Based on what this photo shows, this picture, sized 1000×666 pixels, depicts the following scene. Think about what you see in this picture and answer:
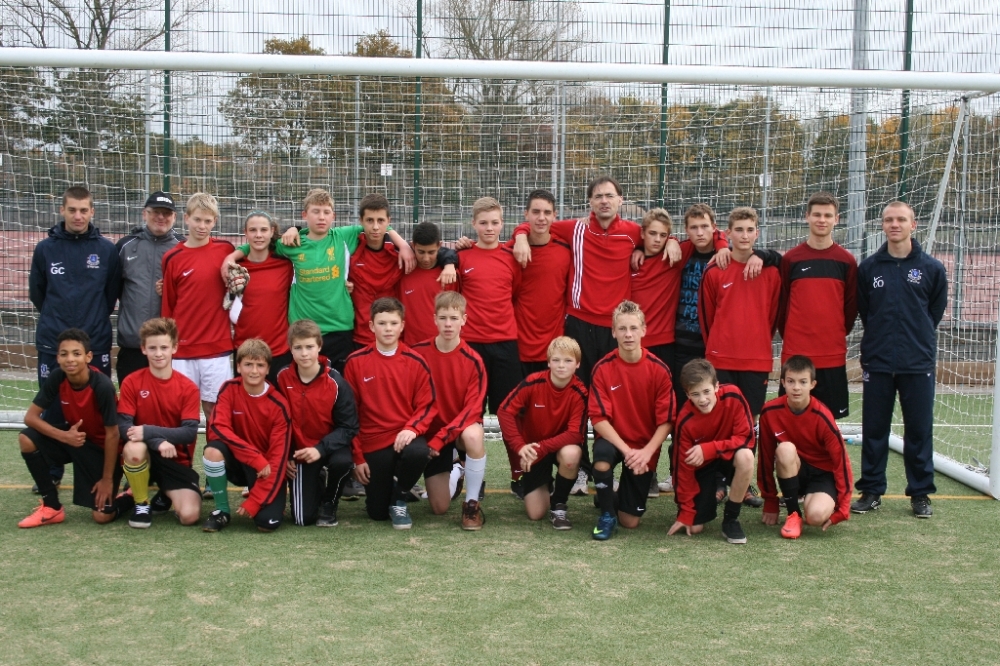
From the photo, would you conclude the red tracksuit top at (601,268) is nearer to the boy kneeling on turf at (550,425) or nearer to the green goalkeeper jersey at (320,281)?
the boy kneeling on turf at (550,425)

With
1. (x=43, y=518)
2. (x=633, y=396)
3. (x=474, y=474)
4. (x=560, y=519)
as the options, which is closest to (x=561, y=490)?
(x=560, y=519)

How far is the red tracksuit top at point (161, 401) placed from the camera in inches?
173

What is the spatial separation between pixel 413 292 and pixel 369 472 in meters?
1.09

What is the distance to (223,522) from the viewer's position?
4234 mm

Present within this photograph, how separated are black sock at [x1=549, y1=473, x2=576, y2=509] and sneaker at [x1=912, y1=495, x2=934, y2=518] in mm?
1779

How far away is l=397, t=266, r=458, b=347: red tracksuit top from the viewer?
4992 millimetres

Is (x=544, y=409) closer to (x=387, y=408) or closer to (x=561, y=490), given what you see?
(x=561, y=490)

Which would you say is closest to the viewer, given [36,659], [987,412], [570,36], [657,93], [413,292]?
[36,659]

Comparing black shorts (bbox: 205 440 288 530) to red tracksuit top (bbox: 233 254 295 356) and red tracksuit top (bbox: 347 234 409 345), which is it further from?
red tracksuit top (bbox: 347 234 409 345)

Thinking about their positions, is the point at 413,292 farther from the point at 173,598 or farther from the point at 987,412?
the point at 987,412

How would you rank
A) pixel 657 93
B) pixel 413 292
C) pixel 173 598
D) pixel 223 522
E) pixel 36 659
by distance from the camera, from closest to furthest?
pixel 36 659, pixel 173 598, pixel 223 522, pixel 413 292, pixel 657 93

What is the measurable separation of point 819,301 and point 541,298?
1463 mm

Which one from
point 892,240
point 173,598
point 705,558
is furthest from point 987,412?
point 173,598

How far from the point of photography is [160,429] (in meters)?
4.30
